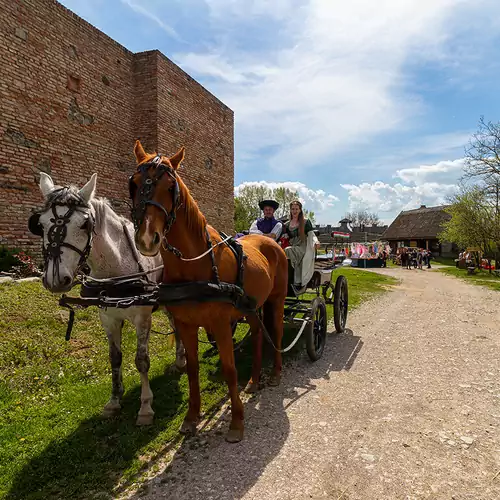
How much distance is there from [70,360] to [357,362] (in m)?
4.16

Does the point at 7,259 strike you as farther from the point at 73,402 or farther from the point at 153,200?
the point at 153,200

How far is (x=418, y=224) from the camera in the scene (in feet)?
151

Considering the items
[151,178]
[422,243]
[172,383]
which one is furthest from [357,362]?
[422,243]

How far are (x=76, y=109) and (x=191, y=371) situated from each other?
34.0 feet

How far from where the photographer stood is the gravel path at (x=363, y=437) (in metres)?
2.58

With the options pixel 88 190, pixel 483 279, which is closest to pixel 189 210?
pixel 88 190

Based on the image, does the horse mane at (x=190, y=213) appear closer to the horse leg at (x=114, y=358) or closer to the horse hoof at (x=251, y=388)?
the horse leg at (x=114, y=358)

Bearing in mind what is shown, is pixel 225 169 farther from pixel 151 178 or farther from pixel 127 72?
pixel 151 178

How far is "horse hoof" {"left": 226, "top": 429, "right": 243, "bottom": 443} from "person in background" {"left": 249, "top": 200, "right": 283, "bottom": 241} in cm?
284

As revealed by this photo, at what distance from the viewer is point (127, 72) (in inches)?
497

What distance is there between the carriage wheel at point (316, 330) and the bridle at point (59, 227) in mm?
3201

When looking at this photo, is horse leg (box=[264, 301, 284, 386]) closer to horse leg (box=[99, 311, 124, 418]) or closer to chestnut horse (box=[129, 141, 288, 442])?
chestnut horse (box=[129, 141, 288, 442])

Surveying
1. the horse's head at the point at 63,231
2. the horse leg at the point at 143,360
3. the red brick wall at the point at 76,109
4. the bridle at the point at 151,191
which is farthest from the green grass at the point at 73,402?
the red brick wall at the point at 76,109

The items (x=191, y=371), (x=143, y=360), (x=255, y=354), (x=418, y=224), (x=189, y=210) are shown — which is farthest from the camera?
(x=418, y=224)
